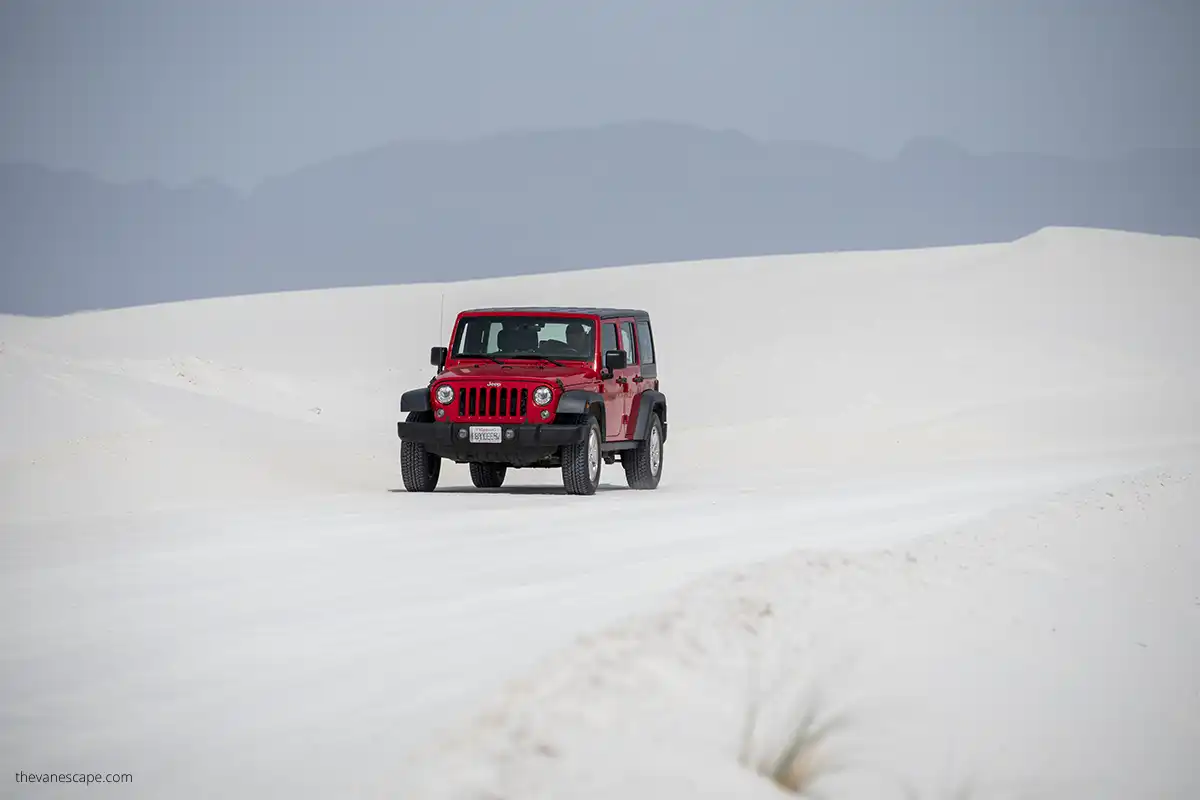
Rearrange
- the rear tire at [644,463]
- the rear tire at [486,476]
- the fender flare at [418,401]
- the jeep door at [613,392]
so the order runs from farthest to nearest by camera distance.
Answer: the rear tire at [486,476] → the rear tire at [644,463] → the jeep door at [613,392] → the fender flare at [418,401]

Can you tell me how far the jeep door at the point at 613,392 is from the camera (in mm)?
15953

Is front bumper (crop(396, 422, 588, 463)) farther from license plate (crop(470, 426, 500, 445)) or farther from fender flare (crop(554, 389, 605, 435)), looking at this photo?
fender flare (crop(554, 389, 605, 435))

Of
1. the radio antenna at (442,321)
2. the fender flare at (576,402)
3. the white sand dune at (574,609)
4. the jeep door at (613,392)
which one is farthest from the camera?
the radio antenna at (442,321)

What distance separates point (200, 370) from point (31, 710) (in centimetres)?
2352

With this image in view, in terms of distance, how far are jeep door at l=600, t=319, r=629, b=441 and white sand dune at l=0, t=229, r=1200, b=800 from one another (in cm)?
70

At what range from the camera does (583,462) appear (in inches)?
600

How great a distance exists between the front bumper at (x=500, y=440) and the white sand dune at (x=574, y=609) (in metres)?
0.54

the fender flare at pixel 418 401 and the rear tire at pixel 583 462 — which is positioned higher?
the fender flare at pixel 418 401

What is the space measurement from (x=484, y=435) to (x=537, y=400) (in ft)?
1.97

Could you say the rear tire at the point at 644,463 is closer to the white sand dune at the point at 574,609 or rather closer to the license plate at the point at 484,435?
the white sand dune at the point at 574,609

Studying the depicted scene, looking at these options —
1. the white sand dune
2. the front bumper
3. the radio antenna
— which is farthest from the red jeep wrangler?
the radio antenna

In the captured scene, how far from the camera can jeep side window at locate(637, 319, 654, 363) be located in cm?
1742

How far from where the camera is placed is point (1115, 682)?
251 inches

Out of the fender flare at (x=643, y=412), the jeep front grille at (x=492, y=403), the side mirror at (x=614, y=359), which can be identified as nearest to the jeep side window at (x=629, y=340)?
the fender flare at (x=643, y=412)
